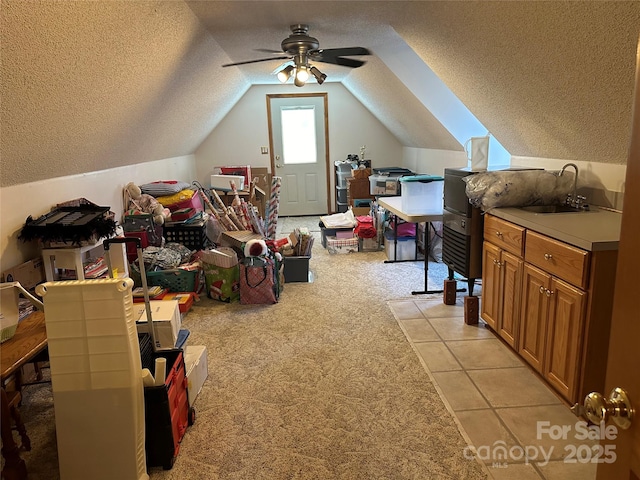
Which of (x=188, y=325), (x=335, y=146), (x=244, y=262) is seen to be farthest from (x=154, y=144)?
(x=335, y=146)

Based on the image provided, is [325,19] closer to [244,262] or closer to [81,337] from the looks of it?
[244,262]

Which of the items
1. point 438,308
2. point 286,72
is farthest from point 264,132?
point 438,308

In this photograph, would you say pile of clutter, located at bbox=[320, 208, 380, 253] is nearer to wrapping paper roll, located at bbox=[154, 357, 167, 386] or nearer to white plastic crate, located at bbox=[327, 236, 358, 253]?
white plastic crate, located at bbox=[327, 236, 358, 253]

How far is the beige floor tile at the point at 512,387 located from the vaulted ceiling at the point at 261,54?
1361 millimetres

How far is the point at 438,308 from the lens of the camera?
3.40m

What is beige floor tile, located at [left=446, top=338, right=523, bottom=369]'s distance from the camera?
2.57m

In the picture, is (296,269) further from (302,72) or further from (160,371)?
(160,371)

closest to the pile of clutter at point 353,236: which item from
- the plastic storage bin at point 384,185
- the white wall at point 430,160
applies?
the plastic storage bin at point 384,185

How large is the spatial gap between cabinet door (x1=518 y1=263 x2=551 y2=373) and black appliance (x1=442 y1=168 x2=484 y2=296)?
65 cm

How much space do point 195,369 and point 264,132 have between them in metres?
5.54

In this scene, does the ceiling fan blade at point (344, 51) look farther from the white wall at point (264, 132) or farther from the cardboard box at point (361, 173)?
the white wall at point (264, 132)

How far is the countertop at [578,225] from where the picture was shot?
6.05 feet

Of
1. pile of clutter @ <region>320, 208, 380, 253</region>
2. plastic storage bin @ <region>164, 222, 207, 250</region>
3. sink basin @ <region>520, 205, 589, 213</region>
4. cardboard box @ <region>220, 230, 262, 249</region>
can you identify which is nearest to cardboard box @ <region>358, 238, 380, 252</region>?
pile of clutter @ <region>320, 208, 380, 253</region>

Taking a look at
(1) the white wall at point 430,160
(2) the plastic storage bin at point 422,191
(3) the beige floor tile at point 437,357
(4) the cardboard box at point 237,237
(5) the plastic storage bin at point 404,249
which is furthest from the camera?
(1) the white wall at point 430,160
